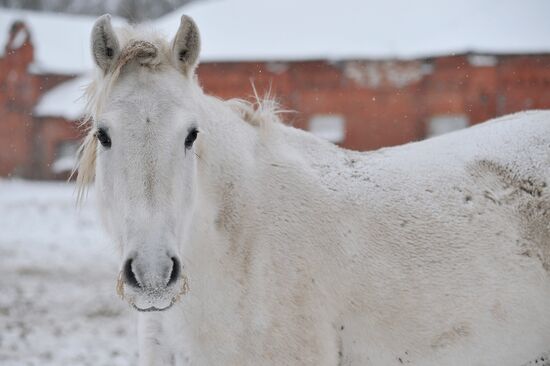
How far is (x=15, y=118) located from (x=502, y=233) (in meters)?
26.2

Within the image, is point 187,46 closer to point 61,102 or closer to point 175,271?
point 175,271

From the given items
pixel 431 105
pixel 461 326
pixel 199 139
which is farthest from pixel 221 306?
pixel 431 105

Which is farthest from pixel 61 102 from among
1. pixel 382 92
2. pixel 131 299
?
pixel 131 299

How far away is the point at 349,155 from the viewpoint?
12.1 ft

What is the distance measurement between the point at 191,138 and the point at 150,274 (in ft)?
2.25

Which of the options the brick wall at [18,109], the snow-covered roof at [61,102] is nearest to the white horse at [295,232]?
the snow-covered roof at [61,102]

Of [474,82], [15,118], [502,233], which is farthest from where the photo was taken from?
[15,118]

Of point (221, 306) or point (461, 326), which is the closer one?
point (221, 306)

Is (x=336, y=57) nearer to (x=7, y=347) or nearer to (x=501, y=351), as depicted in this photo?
(x=7, y=347)

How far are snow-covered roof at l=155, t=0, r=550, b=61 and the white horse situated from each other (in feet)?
63.6

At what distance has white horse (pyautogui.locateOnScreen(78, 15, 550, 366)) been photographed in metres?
2.69

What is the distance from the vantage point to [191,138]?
9.13 ft

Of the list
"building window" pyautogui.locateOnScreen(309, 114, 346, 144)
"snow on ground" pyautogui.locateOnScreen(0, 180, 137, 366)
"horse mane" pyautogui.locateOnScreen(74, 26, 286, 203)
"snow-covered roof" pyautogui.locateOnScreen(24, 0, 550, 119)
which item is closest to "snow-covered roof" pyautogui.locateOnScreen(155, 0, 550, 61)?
"snow-covered roof" pyautogui.locateOnScreen(24, 0, 550, 119)

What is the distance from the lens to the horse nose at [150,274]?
243 centimetres
